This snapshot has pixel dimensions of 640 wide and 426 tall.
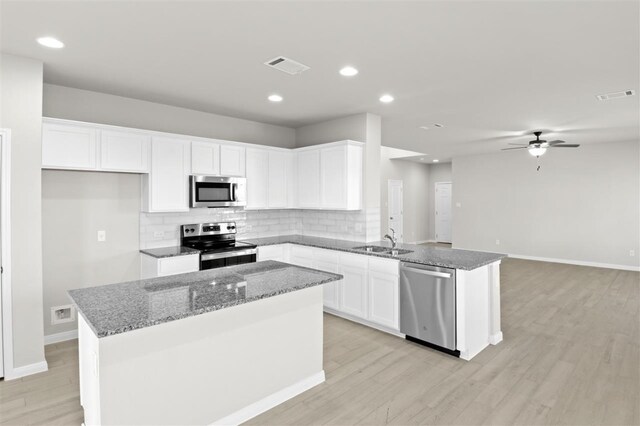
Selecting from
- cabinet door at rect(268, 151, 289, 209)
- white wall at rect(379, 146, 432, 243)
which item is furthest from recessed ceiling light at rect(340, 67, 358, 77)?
white wall at rect(379, 146, 432, 243)

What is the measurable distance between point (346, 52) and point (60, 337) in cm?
415

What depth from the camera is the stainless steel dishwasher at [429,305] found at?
3.48 meters

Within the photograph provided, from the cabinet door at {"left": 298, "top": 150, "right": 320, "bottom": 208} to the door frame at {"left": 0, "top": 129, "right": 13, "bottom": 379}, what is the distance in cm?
340

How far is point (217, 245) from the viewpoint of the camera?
471cm

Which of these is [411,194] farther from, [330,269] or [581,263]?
[330,269]

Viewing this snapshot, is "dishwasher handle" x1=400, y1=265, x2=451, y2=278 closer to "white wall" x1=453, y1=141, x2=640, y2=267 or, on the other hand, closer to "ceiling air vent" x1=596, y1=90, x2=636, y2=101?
"ceiling air vent" x1=596, y1=90, x2=636, y2=101

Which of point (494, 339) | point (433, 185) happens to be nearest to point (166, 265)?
point (494, 339)

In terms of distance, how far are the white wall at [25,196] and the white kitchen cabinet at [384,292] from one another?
329 cm

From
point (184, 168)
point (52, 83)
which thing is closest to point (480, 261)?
point (184, 168)

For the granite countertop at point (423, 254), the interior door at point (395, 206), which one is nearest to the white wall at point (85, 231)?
the granite countertop at point (423, 254)

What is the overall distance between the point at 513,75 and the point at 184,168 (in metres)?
3.81

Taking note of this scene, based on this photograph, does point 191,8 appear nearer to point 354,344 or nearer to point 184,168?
point 184,168

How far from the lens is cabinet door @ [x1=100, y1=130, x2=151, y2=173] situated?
381 cm

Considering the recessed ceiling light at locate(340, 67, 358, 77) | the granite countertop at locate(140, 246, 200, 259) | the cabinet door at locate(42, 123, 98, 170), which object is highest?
the recessed ceiling light at locate(340, 67, 358, 77)
